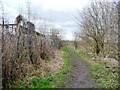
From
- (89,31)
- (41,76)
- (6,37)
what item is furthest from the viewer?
(89,31)

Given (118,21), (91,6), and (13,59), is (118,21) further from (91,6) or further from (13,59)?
(91,6)

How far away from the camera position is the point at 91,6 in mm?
30594

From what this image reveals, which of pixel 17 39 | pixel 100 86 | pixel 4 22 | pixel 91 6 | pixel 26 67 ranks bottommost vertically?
pixel 100 86

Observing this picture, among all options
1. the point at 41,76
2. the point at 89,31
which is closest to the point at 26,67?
the point at 41,76

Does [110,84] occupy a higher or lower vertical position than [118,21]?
lower

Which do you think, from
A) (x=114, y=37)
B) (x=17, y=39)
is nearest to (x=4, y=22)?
(x=17, y=39)

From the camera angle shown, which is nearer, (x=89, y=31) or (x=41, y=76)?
(x=41, y=76)

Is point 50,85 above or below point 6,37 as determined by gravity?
below

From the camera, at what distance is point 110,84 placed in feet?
31.1

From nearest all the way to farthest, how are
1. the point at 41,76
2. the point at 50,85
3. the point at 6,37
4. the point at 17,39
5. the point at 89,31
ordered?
1. the point at 6,37
2. the point at 50,85
3. the point at 17,39
4. the point at 41,76
5. the point at 89,31

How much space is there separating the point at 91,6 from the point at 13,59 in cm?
2327

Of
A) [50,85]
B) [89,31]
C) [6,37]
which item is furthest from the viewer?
[89,31]

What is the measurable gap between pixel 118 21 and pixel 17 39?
4.44 metres

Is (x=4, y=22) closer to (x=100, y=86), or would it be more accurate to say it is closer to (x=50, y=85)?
(x=50, y=85)
